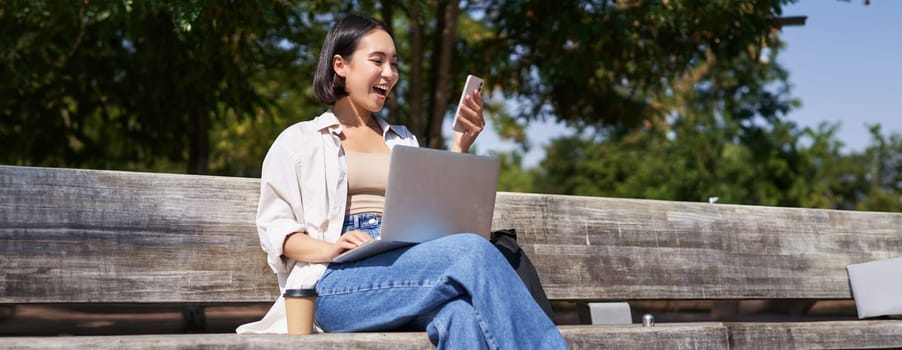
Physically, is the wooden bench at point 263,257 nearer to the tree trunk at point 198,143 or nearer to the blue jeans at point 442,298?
the blue jeans at point 442,298

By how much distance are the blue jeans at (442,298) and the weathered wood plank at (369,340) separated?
0.37ft

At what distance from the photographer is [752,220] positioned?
14.9 feet

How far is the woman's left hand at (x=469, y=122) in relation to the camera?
3.48 m

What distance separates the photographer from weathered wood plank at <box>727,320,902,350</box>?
3607mm

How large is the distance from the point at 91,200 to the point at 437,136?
166 inches

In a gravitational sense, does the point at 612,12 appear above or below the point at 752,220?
above

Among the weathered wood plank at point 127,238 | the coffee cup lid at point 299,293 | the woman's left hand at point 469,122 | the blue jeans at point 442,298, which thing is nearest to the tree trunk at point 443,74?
the woman's left hand at point 469,122

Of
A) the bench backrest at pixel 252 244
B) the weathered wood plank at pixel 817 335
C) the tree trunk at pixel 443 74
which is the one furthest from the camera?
the tree trunk at pixel 443 74

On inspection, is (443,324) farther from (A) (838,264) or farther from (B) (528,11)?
(B) (528,11)

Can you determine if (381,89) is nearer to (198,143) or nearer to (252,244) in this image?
(252,244)

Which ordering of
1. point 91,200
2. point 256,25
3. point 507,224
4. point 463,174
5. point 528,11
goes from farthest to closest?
point 528,11
point 256,25
point 507,224
point 91,200
point 463,174

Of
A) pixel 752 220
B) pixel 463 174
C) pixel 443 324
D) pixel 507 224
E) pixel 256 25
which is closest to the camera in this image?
pixel 443 324

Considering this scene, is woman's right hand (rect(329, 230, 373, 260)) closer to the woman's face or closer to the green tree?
the woman's face

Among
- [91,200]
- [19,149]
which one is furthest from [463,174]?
[19,149]
